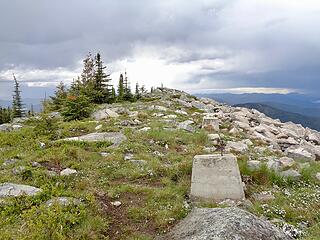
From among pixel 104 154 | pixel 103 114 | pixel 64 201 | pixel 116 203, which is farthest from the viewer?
pixel 103 114

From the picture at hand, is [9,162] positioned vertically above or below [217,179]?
below

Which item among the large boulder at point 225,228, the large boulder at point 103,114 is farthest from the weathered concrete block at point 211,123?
the large boulder at point 225,228

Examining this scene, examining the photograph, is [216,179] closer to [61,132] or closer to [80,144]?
[80,144]

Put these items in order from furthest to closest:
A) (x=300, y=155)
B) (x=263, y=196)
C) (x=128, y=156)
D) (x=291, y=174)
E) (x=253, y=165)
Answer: (x=300, y=155) < (x=128, y=156) < (x=253, y=165) < (x=291, y=174) < (x=263, y=196)

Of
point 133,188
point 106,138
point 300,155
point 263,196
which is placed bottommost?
point 300,155

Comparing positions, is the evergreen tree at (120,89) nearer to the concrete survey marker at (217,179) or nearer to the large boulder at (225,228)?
the concrete survey marker at (217,179)

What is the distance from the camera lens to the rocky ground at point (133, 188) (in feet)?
24.2

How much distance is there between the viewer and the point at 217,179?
30.6 ft

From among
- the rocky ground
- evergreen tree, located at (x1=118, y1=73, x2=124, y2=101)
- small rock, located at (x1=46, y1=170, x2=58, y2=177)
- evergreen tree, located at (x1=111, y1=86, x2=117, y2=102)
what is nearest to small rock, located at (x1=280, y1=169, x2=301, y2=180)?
the rocky ground

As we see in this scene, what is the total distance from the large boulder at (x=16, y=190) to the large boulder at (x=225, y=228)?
413 cm

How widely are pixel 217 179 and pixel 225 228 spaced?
3186 millimetres

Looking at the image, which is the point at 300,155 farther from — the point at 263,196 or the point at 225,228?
the point at 225,228

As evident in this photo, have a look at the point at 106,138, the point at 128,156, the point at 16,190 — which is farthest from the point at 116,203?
the point at 106,138

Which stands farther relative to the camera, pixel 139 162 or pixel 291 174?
pixel 139 162
